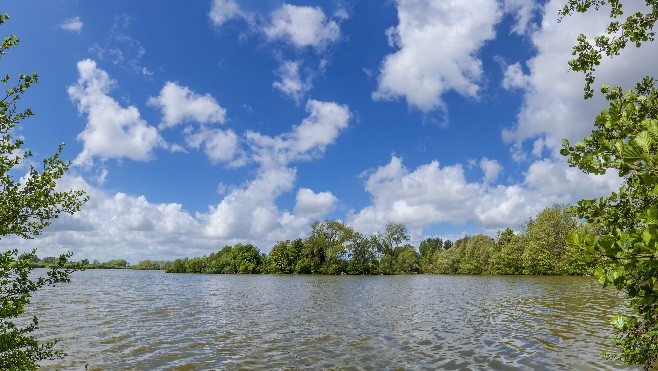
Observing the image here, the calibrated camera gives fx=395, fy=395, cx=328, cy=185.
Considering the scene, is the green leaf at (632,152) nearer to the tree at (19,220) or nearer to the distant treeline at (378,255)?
the tree at (19,220)

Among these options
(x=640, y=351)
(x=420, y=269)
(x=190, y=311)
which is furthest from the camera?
(x=420, y=269)

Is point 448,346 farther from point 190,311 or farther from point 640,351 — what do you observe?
point 190,311

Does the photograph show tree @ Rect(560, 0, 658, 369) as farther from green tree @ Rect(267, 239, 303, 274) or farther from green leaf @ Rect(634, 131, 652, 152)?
green tree @ Rect(267, 239, 303, 274)

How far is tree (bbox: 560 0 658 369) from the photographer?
396 centimetres

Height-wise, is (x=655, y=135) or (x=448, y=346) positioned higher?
(x=655, y=135)

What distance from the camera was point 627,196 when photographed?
6.52 metres

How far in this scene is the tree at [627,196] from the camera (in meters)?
3.96

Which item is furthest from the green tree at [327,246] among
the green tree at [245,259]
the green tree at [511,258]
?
the green tree at [511,258]

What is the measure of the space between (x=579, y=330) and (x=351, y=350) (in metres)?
15.4

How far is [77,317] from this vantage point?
31.6 meters

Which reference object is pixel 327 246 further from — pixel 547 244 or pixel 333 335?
pixel 333 335

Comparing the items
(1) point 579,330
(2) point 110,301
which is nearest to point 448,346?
(1) point 579,330

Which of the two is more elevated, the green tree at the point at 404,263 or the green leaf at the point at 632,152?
the green leaf at the point at 632,152

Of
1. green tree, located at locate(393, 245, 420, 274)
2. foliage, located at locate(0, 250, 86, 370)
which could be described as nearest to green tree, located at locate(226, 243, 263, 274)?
green tree, located at locate(393, 245, 420, 274)
